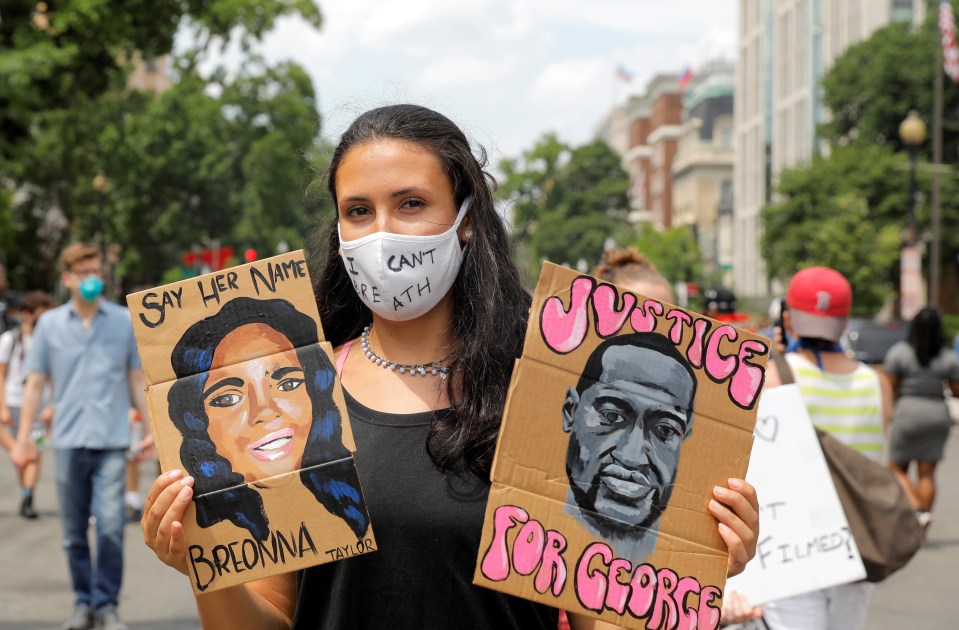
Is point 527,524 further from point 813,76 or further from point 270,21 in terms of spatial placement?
point 813,76

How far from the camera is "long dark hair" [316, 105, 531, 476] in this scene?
254cm

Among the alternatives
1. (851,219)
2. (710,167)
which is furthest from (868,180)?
(710,167)

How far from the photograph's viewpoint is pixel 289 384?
8.30ft

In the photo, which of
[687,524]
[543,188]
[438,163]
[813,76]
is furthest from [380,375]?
[543,188]

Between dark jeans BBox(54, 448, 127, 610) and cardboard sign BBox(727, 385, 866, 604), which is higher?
cardboard sign BBox(727, 385, 866, 604)

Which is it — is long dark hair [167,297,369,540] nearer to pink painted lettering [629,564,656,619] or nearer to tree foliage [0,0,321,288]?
pink painted lettering [629,564,656,619]

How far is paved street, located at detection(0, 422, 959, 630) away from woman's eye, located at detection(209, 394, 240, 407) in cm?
531

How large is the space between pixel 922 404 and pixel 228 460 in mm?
9354

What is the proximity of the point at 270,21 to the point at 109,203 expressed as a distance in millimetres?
15517

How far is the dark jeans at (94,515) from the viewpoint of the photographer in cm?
733

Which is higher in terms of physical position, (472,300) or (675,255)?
(472,300)

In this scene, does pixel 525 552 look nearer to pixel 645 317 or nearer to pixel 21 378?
pixel 645 317

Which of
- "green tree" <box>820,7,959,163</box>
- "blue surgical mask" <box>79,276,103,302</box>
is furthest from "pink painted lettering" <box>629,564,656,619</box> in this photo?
"green tree" <box>820,7,959,163</box>

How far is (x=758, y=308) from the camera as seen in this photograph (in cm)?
7750
